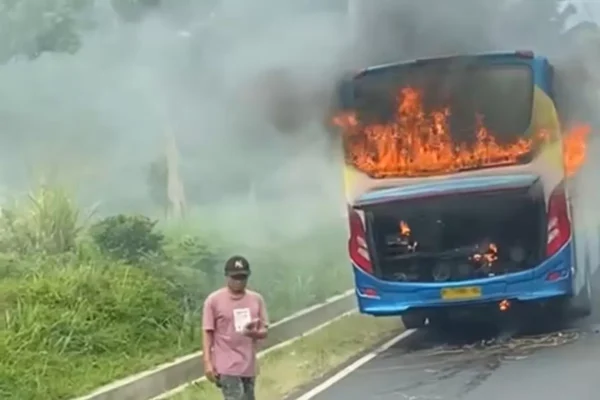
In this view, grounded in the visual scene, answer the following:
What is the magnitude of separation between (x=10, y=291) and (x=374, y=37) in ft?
17.5

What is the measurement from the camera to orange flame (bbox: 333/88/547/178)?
12133 millimetres

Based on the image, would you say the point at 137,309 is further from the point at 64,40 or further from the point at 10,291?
the point at 64,40

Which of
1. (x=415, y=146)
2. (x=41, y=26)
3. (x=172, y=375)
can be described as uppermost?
(x=41, y=26)

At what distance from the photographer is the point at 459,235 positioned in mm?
12188

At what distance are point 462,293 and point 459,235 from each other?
0.50 meters

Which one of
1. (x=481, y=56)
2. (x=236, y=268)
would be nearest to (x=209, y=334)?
(x=236, y=268)

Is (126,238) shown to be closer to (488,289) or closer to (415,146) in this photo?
(415,146)

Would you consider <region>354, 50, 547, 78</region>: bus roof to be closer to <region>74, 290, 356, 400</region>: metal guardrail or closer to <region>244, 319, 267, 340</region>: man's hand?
<region>74, 290, 356, 400</region>: metal guardrail

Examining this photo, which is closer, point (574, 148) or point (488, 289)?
point (488, 289)

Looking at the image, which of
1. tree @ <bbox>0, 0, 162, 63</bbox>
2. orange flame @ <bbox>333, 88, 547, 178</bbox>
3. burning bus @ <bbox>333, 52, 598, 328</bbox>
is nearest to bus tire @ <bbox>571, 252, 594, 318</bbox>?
burning bus @ <bbox>333, 52, 598, 328</bbox>

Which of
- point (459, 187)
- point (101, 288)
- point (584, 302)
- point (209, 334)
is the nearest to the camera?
point (209, 334)

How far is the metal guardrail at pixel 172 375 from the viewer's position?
9750 millimetres

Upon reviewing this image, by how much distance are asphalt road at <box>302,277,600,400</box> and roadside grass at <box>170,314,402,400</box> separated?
0.33 meters

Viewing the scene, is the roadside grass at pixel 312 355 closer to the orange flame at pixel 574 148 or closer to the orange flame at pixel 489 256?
the orange flame at pixel 489 256
